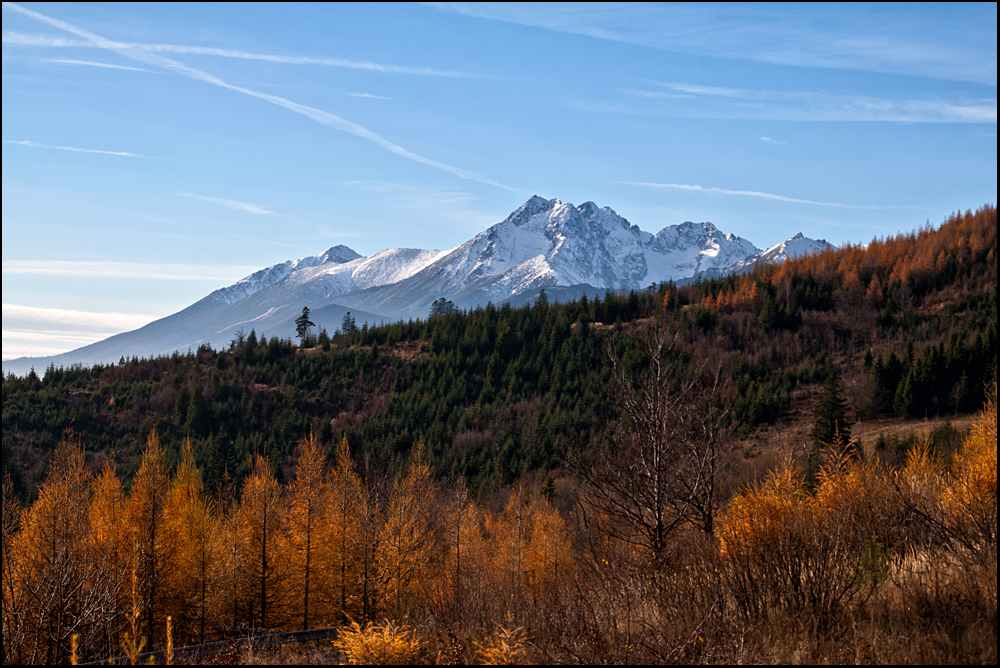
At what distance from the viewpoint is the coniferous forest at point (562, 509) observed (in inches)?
358

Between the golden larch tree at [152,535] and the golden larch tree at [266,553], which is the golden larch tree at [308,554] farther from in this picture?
the golden larch tree at [152,535]

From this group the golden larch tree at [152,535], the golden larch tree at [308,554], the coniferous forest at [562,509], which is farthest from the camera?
the golden larch tree at [308,554]

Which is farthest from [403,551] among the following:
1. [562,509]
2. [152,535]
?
[562,509]

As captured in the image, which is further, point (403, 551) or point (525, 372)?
point (525, 372)

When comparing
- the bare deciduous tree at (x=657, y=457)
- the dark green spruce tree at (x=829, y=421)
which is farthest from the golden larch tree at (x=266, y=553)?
the dark green spruce tree at (x=829, y=421)

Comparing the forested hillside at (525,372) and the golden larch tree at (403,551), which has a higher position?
the forested hillside at (525,372)

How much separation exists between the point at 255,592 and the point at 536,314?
11356 centimetres

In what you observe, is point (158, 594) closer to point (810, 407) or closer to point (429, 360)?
point (810, 407)

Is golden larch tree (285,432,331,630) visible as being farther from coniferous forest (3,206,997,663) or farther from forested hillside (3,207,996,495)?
forested hillside (3,207,996,495)

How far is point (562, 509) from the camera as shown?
6944 centimetres

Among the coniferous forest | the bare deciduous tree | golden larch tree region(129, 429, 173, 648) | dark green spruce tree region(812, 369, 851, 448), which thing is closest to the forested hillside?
the coniferous forest

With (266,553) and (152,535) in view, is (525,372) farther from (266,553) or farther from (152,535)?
(152,535)

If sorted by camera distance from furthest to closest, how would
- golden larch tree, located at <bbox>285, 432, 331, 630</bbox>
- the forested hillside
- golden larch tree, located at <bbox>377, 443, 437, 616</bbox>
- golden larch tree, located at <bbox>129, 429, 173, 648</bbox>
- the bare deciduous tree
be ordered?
the forested hillside < golden larch tree, located at <bbox>285, 432, 331, 630</bbox> < golden larch tree, located at <bbox>377, 443, 437, 616</bbox> < golden larch tree, located at <bbox>129, 429, 173, 648</bbox> < the bare deciduous tree

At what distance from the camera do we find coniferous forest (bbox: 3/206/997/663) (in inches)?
358
